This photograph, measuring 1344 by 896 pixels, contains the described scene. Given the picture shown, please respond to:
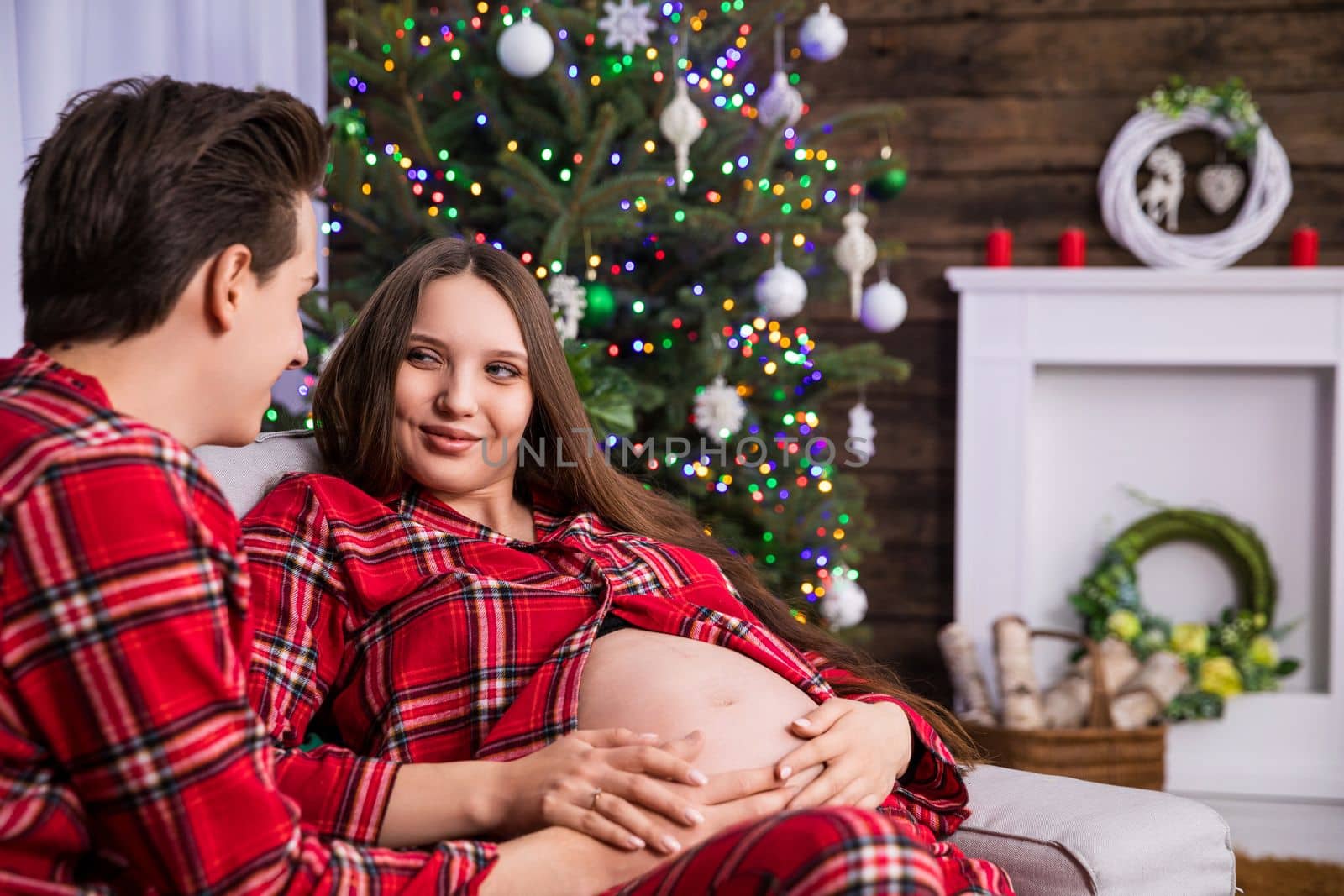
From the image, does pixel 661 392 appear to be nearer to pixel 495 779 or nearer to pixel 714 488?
pixel 714 488

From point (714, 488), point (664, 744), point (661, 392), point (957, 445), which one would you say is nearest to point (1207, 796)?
point (957, 445)

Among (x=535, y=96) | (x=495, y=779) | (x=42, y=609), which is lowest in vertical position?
(x=495, y=779)

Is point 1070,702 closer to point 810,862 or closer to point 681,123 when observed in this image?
point 681,123

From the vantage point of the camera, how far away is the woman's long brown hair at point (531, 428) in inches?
56.9

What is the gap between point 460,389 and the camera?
1421 mm

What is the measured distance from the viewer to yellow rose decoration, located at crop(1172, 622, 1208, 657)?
3373mm

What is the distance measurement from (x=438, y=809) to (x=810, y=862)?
1.27 feet

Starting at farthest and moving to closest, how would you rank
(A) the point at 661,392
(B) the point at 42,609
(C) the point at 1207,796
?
(C) the point at 1207,796 → (A) the point at 661,392 → (B) the point at 42,609

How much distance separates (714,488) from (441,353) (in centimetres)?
135

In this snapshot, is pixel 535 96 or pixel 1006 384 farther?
pixel 1006 384

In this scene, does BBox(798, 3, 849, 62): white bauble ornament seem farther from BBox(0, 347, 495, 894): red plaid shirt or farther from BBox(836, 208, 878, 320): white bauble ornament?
BBox(0, 347, 495, 894): red plaid shirt

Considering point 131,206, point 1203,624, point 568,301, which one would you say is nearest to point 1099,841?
point 131,206

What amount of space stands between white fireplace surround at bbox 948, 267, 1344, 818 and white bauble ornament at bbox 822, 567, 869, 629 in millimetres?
837

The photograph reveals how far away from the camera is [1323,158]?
3410mm
